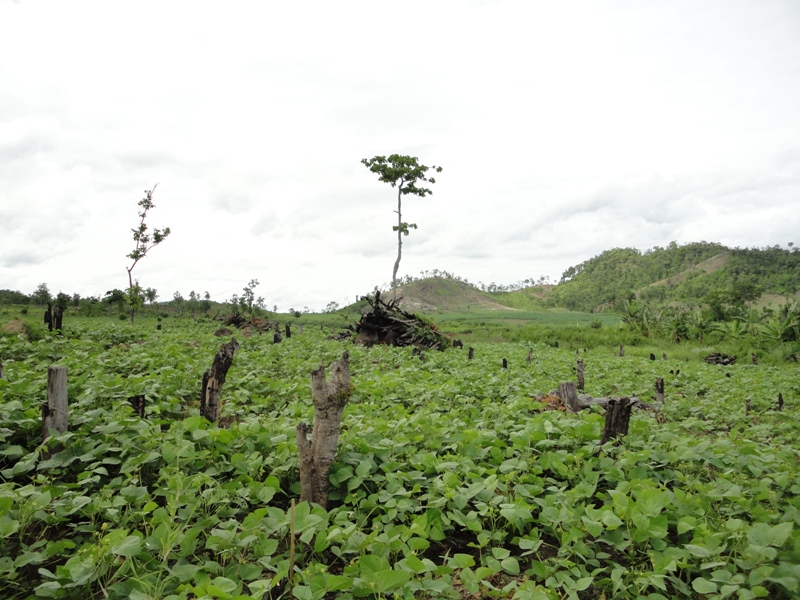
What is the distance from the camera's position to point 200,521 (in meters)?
2.68

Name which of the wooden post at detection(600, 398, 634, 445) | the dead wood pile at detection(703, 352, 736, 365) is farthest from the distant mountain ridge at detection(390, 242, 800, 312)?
the wooden post at detection(600, 398, 634, 445)

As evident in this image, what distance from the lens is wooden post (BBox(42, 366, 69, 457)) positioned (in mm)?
3484

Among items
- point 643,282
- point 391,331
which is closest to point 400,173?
point 391,331

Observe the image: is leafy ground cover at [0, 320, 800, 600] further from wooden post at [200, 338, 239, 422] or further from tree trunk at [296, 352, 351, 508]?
wooden post at [200, 338, 239, 422]

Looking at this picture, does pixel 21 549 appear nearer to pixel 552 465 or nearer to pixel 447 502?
pixel 447 502

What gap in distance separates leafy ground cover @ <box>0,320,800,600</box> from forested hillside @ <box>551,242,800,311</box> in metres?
56.9

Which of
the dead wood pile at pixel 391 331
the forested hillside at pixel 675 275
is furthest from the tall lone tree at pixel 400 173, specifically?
the forested hillside at pixel 675 275

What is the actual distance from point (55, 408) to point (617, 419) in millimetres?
4933

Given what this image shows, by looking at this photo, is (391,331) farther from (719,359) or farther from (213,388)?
(719,359)

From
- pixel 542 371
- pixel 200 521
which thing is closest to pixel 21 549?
pixel 200 521

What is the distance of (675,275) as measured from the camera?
9394 centimetres

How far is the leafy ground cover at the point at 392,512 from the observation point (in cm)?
228

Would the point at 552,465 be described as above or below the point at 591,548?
above

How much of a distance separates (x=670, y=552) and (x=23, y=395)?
5831 mm
